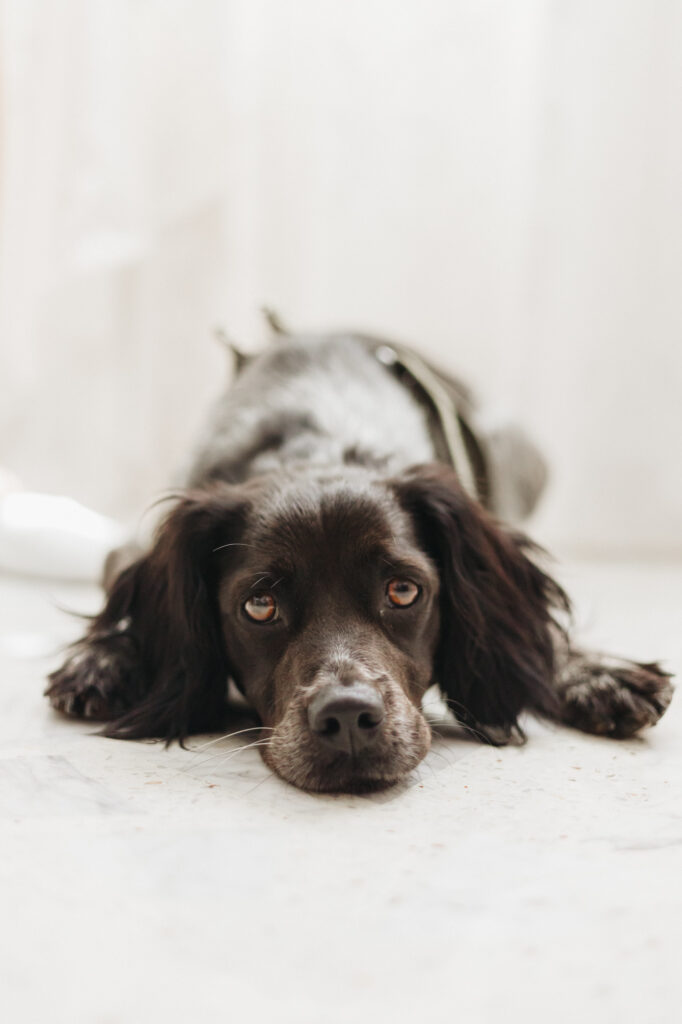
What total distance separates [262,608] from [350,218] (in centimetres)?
301

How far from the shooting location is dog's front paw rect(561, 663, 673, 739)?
198cm

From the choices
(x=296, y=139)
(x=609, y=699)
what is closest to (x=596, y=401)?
(x=296, y=139)

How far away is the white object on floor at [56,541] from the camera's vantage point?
12.1ft

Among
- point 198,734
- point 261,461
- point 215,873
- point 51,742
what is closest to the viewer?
point 215,873

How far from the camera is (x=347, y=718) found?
1594 millimetres

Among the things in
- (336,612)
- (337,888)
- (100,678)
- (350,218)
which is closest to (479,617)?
(336,612)

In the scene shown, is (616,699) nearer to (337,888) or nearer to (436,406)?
(337,888)

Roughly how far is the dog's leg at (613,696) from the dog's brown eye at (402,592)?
16.7 inches

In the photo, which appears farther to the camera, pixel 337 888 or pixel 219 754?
pixel 219 754

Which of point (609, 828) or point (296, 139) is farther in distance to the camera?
point (296, 139)

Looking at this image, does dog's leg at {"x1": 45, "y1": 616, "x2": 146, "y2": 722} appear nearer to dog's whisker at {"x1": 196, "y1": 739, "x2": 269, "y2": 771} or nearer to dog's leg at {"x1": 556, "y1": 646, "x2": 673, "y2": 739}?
dog's whisker at {"x1": 196, "y1": 739, "x2": 269, "y2": 771}

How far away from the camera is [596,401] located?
4348mm

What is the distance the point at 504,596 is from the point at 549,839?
81 centimetres

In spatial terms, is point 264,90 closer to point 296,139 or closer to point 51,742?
point 296,139
